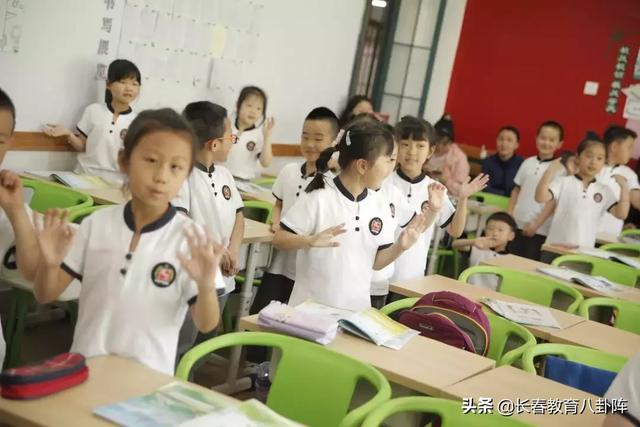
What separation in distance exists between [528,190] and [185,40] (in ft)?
10.0

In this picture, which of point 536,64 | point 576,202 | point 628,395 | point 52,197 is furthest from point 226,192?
point 536,64

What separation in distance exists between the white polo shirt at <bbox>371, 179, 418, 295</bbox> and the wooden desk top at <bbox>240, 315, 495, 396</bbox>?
0.97 metres

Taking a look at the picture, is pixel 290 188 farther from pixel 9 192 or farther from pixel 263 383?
pixel 9 192

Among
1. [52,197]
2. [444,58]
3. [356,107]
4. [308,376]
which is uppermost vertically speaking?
[444,58]

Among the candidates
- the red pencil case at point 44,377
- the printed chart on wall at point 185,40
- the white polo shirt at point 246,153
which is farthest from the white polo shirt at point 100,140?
the red pencil case at point 44,377

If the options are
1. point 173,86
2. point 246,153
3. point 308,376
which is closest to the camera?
point 308,376

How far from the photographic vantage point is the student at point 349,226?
11.1 feet

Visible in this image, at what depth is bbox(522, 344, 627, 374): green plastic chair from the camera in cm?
295

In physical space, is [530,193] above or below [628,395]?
above

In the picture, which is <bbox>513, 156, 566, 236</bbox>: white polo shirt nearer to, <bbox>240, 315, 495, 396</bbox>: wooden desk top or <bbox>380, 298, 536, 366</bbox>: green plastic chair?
<bbox>380, 298, 536, 366</bbox>: green plastic chair

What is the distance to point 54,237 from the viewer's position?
6.85 ft

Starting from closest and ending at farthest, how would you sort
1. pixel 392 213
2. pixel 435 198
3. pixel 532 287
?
pixel 435 198 < pixel 392 213 < pixel 532 287

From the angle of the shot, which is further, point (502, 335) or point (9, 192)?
point (502, 335)

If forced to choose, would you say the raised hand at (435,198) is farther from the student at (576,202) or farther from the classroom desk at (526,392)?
the student at (576,202)
